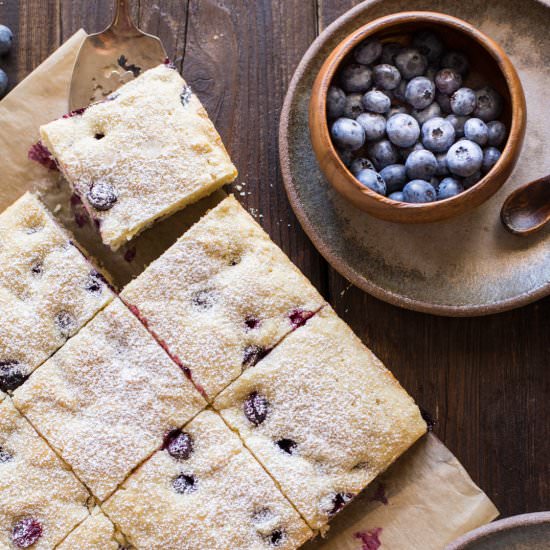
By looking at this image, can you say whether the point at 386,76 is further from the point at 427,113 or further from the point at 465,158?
the point at 465,158

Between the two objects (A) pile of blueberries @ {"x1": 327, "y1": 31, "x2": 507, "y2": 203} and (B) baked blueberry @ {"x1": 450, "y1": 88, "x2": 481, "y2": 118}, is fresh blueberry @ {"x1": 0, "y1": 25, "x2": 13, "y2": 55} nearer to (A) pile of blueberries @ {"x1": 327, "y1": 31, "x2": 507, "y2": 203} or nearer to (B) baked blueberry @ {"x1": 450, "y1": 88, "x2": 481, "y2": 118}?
(A) pile of blueberries @ {"x1": 327, "y1": 31, "x2": 507, "y2": 203}

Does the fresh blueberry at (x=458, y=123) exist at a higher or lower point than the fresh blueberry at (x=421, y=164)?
higher

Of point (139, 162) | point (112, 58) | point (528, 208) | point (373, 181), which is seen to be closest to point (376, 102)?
point (373, 181)

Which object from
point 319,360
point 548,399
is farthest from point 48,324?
point 548,399

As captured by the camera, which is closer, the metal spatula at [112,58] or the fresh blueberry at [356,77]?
the fresh blueberry at [356,77]

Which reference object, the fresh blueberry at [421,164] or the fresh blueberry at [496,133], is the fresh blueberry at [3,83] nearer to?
the fresh blueberry at [421,164]

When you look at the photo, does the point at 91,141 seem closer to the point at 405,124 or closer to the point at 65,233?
the point at 65,233

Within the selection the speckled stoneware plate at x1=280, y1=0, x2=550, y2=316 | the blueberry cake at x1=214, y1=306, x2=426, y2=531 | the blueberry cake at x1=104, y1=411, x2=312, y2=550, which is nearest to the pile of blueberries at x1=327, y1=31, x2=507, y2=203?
the speckled stoneware plate at x1=280, y1=0, x2=550, y2=316

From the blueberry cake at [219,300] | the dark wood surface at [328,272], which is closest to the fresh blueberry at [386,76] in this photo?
the dark wood surface at [328,272]
